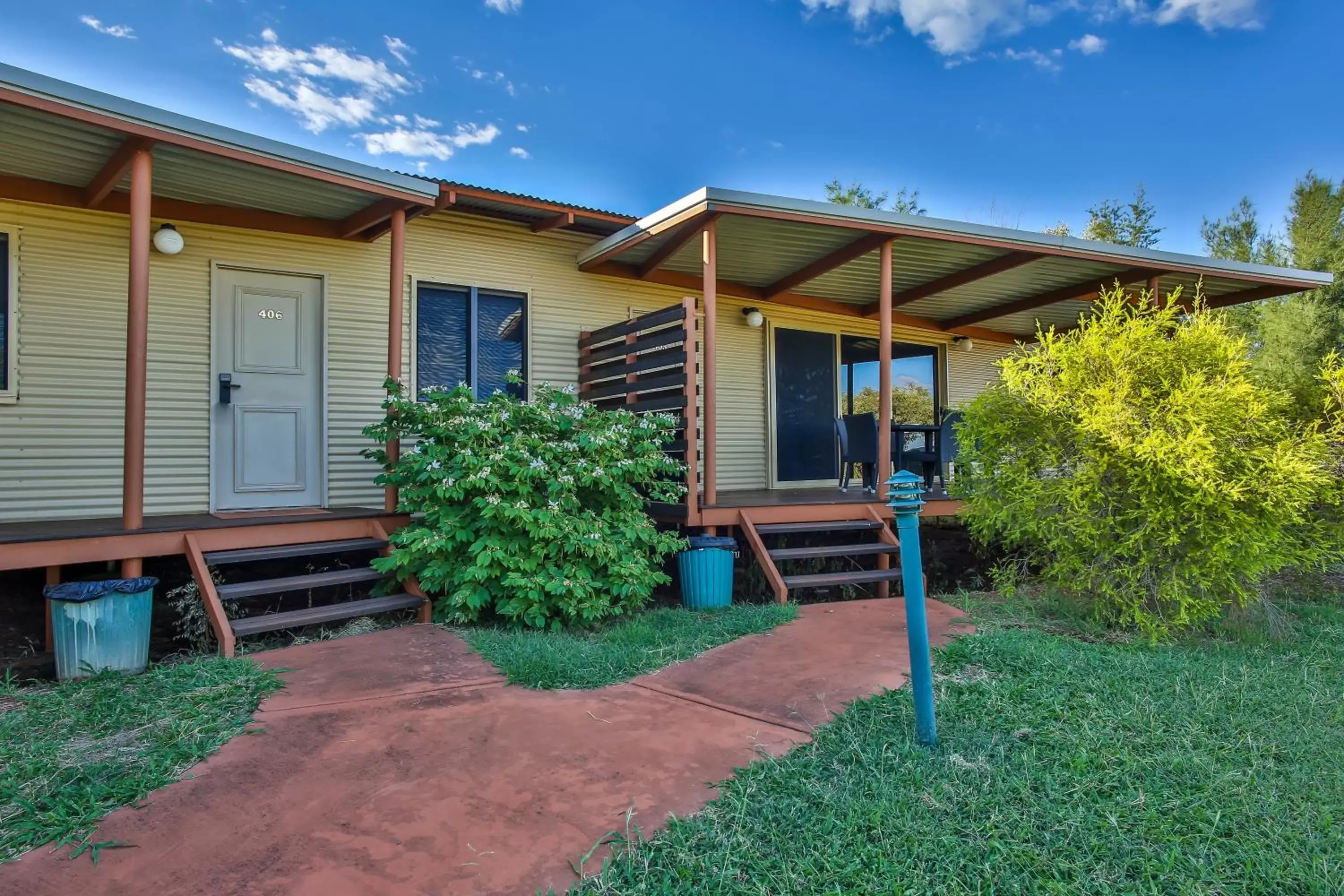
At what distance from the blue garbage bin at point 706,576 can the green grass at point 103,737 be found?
260 cm

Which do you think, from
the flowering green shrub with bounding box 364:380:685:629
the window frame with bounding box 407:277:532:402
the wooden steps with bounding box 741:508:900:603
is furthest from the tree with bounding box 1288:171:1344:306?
the flowering green shrub with bounding box 364:380:685:629

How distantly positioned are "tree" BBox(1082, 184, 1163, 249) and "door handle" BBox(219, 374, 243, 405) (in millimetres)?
22317

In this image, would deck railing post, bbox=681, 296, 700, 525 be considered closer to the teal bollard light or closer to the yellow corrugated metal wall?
the yellow corrugated metal wall

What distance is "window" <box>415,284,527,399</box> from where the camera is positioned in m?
6.23

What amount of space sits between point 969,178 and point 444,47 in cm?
1424

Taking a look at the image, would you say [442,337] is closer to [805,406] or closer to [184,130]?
[184,130]

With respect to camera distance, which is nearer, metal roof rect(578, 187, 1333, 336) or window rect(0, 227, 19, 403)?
window rect(0, 227, 19, 403)

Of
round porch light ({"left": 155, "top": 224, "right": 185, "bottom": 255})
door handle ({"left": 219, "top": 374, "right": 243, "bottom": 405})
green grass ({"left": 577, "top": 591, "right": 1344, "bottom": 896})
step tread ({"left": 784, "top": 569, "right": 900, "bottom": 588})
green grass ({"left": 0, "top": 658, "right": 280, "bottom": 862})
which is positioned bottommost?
green grass ({"left": 577, "top": 591, "right": 1344, "bottom": 896})

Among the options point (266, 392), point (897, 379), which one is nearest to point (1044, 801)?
point (266, 392)

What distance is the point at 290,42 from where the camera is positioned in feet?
31.3

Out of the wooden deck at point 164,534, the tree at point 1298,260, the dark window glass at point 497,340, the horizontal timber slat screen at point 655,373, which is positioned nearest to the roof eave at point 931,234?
the horizontal timber slat screen at point 655,373

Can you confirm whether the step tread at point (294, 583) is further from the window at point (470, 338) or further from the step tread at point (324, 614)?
the window at point (470, 338)

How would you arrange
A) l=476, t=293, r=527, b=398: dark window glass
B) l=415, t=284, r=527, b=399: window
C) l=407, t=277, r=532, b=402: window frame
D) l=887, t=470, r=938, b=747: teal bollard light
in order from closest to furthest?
l=887, t=470, r=938, b=747: teal bollard light → l=407, t=277, r=532, b=402: window frame → l=415, t=284, r=527, b=399: window → l=476, t=293, r=527, b=398: dark window glass

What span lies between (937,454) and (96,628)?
252 inches
